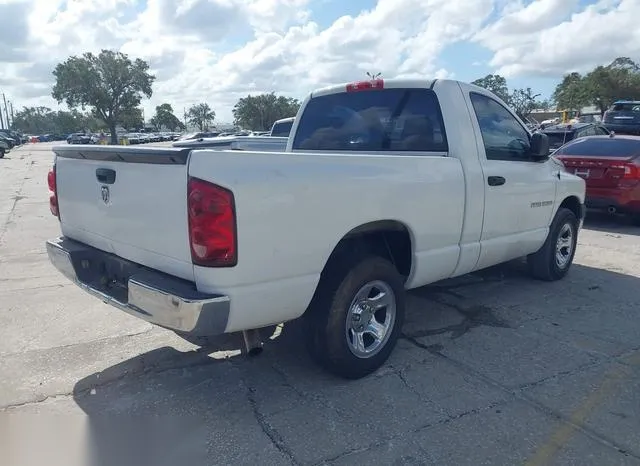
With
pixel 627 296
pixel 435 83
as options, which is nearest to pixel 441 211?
pixel 435 83

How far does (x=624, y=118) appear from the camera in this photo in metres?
22.9

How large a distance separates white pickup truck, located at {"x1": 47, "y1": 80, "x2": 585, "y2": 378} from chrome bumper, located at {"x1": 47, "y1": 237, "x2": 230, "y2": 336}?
0.01 metres

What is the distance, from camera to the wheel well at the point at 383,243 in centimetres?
374

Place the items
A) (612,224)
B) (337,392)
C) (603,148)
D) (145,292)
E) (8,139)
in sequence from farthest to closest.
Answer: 1. (8,139)
2. (612,224)
3. (603,148)
4. (337,392)
5. (145,292)

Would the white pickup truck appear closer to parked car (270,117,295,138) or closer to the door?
the door

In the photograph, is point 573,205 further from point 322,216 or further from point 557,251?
point 322,216

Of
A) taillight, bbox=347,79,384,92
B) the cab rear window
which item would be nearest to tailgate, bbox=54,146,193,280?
the cab rear window

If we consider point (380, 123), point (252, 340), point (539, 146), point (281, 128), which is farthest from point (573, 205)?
point (281, 128)

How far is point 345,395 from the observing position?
144 inches

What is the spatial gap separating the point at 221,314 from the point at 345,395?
1.15m

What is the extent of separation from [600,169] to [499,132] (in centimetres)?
539

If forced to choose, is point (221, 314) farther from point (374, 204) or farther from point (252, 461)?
point (374, 204)

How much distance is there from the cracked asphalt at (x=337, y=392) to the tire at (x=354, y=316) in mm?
169

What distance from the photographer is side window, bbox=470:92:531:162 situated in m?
4.81
